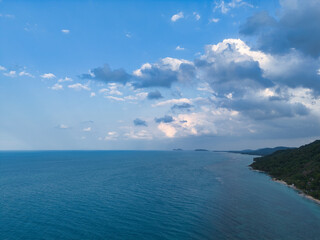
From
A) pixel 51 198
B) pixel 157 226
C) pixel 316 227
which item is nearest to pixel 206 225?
pixel 157 226

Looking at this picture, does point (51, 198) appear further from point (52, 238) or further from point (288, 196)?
point (288, 196)

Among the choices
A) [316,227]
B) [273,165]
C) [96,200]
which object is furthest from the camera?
[273,165]

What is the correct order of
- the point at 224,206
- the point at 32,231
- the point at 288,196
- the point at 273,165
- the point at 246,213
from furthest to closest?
the point at 273,165
the point at 288,196
the point at 224,206
the point at 246,213
the point at 32,231

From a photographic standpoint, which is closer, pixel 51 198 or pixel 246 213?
pixel 246 213

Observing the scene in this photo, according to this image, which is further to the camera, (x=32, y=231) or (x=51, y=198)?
(x=51, y=198)

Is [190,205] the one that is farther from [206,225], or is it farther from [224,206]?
[206,225]

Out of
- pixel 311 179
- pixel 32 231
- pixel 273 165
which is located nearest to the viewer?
pixel 32 231

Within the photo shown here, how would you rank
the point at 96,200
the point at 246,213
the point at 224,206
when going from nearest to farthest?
the point at 246,213 < the point at 224,206 < the point at 96,200

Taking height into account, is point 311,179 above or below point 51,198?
above

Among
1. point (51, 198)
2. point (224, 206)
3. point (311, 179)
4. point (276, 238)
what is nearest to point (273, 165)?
point (311, 179)
